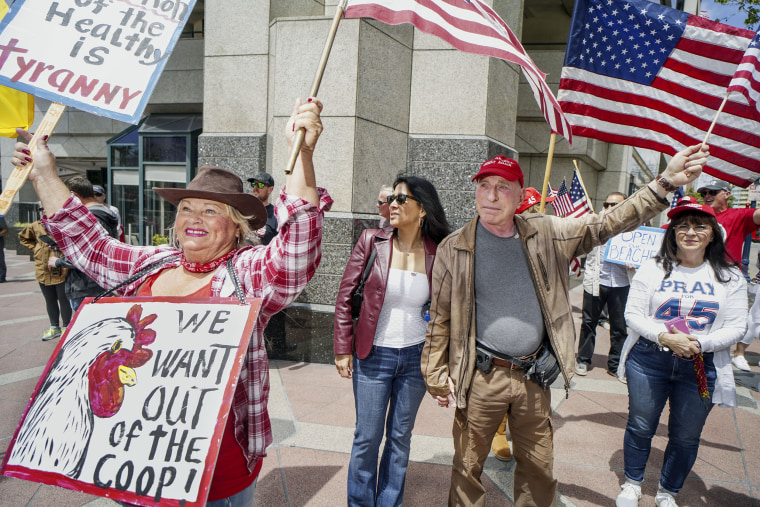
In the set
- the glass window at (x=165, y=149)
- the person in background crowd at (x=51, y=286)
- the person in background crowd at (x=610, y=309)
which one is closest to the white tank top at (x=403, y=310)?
the person in background crowd at (x=610, y=309)

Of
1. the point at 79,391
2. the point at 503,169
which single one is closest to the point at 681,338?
the point at 503,169

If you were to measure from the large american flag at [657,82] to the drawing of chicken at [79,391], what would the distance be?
10.3ft

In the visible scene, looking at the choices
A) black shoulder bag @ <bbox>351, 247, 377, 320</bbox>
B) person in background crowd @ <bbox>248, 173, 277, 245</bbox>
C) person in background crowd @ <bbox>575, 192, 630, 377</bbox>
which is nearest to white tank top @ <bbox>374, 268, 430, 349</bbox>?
black shoulder bag @ <bbox>351, 247, 377, 320</bbox>

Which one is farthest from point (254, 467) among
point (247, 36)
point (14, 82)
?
point (247, 36)

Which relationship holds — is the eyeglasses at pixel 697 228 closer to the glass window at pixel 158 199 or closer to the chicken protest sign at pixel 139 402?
the chicken protest sign at pixel 139 402

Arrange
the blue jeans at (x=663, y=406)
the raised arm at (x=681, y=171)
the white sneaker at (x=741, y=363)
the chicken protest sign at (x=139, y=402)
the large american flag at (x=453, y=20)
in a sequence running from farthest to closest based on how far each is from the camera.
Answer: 1. the white sneaker at (x=741, y=363)
2. the blue jeans at (x=663, y=406)
3. the large american flag at (x=453, y=20)
4. the raised arm at (x=681, y=171)
5. the chicken protest sign at (x=139, y=402)

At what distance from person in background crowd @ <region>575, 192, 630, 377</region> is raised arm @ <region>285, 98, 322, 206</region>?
5296 millimetres

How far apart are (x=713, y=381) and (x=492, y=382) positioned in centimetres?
150

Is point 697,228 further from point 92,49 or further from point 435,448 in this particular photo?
point 92,49

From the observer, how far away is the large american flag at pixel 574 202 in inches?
267

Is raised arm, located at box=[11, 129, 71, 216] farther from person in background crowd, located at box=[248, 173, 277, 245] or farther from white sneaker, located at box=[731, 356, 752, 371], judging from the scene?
white sneaker, located at box=[731, 356, 752, 371]

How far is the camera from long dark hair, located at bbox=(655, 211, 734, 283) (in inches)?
123

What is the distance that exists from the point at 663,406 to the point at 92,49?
12.0ft

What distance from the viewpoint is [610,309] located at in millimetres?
6195
